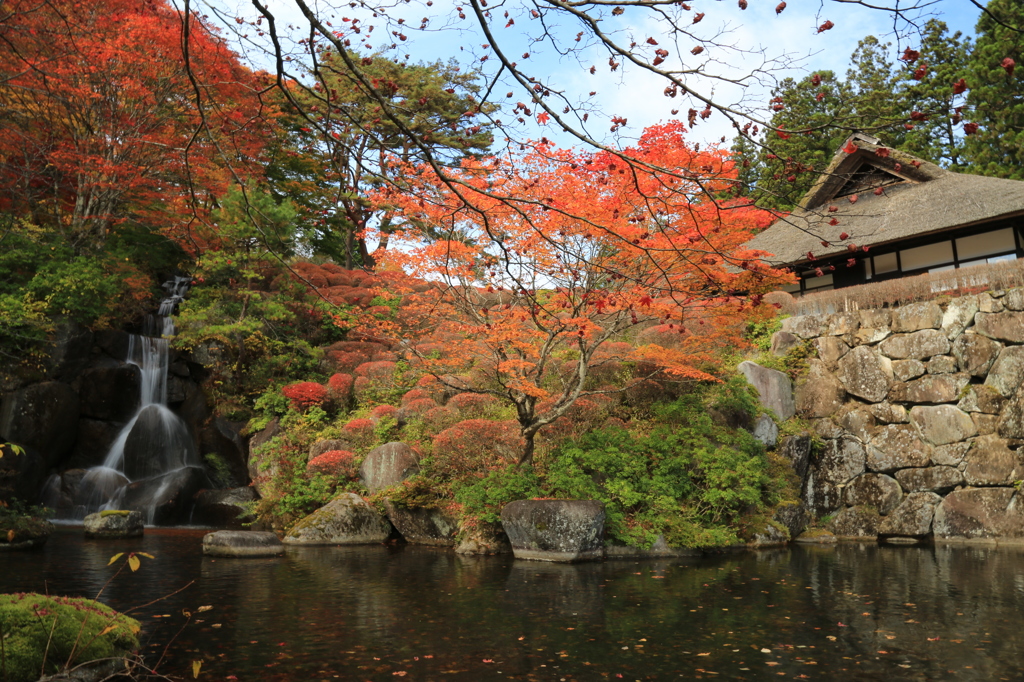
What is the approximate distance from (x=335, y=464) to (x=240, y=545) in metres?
3.40

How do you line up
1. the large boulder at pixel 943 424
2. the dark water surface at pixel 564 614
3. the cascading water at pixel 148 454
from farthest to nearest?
the cascading water at pixel 148 454 < the large boulder at pixel 943 424 < the dark water surface at pixel 564 614

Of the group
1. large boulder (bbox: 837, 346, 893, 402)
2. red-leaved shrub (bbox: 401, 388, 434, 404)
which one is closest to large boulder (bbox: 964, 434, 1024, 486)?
large boulder (bbox: 837, 346, 893, 402)

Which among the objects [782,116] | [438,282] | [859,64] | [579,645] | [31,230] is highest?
[859,64]

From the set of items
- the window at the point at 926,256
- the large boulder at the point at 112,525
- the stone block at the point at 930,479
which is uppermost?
the window at the point at 926,256

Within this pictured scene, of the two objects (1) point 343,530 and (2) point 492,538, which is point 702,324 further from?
(1) point 343,530

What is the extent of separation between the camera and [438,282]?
13.8 metres

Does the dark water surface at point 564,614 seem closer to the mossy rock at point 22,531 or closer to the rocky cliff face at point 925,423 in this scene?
the mossy rock at point 22,531

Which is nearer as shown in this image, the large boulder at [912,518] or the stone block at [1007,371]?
the large boulder at [912,518]

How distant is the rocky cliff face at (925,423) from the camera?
46.4 ft

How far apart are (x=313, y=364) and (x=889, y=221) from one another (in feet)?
52.7

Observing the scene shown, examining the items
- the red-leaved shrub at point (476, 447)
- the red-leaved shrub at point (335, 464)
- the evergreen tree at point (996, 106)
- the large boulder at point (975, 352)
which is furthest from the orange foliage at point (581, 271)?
the evergreen tree at point (996, 106)

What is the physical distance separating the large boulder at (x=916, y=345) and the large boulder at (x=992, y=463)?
2.13m

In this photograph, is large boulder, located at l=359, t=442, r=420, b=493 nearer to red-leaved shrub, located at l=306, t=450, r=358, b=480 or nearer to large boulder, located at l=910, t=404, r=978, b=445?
red-leaved shrub, located at l=306, t=450, r=358, b=480

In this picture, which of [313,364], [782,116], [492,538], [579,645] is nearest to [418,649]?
[579,645]
